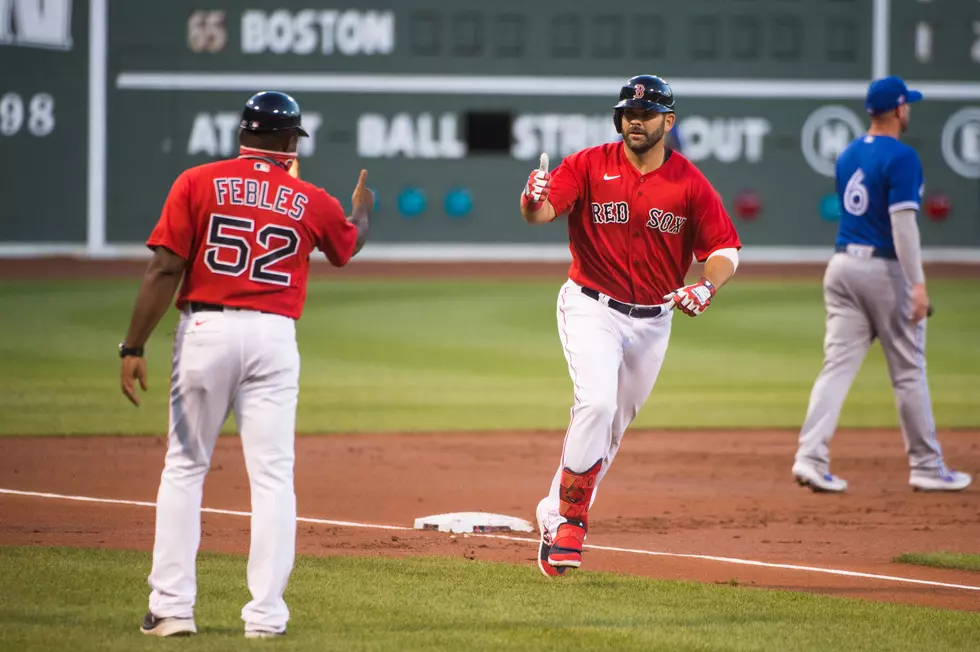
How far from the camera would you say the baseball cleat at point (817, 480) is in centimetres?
862

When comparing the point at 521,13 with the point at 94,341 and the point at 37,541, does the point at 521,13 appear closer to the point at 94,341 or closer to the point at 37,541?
the point at 94,341

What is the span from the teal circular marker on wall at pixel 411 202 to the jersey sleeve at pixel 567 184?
24.3 m

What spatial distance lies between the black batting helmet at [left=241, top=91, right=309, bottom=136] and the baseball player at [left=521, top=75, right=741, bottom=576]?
1370mm

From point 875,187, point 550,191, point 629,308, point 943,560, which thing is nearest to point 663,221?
point 629,308

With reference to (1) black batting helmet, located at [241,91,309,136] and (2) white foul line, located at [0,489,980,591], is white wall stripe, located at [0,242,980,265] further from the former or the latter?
(1) black batting helmet, located at [241,91,309,136]

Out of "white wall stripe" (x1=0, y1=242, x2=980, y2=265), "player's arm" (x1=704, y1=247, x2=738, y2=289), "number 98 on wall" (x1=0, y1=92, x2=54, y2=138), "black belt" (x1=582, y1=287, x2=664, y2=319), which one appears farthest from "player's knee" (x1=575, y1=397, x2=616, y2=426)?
"number 98 on wall" (x1=0, y1=92, x2=54, y2=138)

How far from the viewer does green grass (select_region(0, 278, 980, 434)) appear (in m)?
12.1

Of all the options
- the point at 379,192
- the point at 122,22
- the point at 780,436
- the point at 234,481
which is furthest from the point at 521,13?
the point at 234,481

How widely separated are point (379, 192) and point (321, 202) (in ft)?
84.2

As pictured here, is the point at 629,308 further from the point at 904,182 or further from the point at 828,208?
the point at 828,208

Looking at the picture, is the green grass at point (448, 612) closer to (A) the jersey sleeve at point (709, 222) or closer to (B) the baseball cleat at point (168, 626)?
(B) the baseball cleat at point (168, 626)

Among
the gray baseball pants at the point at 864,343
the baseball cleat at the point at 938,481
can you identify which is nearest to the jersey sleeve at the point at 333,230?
the gray baseball pants at the point at 864,343

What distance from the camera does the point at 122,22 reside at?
30.5 metres

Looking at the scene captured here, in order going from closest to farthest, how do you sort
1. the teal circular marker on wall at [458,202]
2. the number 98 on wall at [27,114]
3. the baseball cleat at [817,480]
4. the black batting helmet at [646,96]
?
the black batting helmet at [646,96] → the baseball cleat at [817,480] → the number 98 on wall at [27,114] → the teal circular marker on wall at [458,202]
